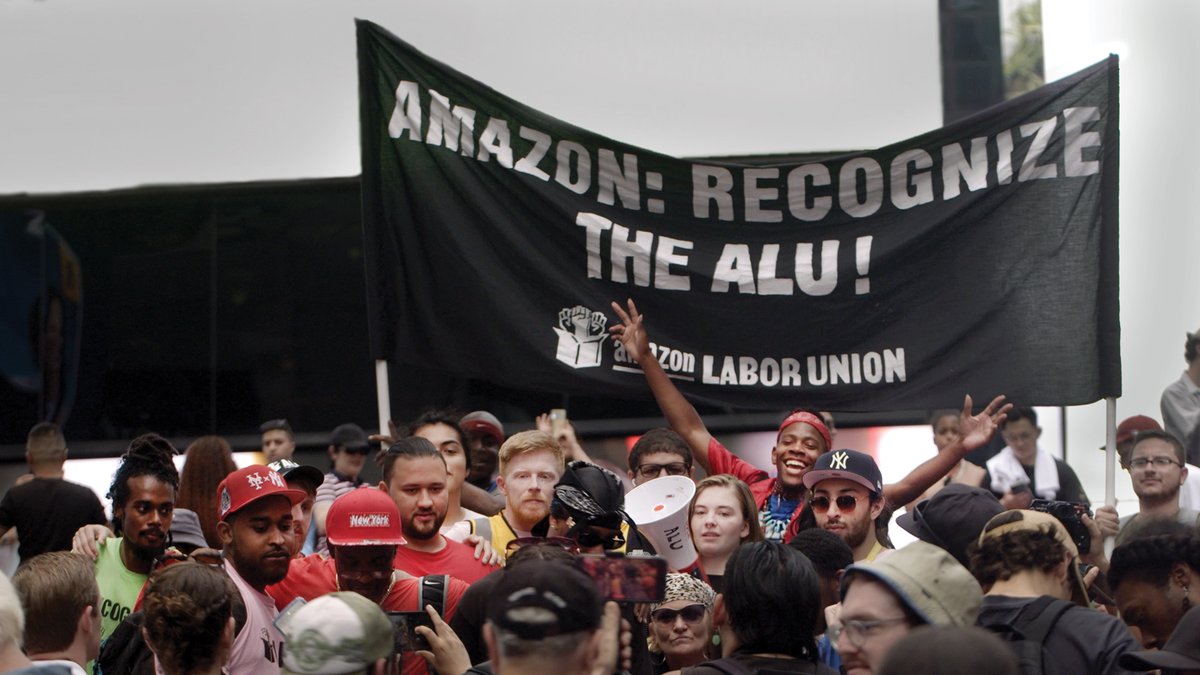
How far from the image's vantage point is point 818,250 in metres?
6.94

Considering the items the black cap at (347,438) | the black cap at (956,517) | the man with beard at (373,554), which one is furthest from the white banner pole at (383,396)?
the black cap at (956,517)

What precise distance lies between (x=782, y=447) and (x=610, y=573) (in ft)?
9.13

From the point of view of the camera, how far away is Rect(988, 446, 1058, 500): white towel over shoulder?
345 inches

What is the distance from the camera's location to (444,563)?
529 centimetres

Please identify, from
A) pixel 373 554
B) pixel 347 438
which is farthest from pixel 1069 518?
pixel 347 438

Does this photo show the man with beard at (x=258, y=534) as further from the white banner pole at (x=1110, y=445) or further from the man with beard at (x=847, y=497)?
the white banner pole at (x=1110, y=445)

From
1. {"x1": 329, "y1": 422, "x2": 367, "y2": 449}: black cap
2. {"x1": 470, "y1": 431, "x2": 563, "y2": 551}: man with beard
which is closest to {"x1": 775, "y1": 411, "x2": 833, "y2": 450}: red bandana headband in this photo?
{"x1": 470, "y1": 431, "x2": 563, "y2": 551}: man with beard

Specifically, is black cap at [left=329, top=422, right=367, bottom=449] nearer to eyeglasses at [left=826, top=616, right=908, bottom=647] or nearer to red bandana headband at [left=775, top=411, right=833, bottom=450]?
red bandana headband at [left=775, top=411, right=833, bottom=450]

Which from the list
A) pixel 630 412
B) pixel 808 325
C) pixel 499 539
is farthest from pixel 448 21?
pixel 499 539

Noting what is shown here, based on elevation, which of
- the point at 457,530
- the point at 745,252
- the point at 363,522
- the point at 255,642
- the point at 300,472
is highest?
the point at 745,252

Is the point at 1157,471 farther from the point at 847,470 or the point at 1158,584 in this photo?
the point at 1158,584

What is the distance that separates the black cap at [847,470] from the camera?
5.42m

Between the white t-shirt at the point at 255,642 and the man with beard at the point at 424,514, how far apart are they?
613 millimetres

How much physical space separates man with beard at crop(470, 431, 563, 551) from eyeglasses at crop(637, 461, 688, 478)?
41 cm
